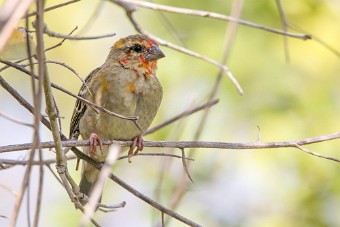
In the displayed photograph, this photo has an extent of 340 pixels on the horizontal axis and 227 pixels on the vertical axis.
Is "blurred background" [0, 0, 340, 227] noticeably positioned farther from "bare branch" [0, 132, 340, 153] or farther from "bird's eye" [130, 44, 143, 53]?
"bare branch" [0, 132, 340, 153]

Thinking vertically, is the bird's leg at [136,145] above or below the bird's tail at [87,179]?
above

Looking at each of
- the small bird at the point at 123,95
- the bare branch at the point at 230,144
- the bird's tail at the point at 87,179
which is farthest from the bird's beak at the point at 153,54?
the bare branch at the point at 230,144

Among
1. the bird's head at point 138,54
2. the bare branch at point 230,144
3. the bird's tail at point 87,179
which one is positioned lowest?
the bird's tail at point 87,179

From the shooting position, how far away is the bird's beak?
4.99m

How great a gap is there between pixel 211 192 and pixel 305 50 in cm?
143

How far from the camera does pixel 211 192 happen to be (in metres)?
6.18

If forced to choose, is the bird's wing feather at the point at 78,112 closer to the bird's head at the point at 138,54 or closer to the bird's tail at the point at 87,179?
the bird's head at the point at 138,54

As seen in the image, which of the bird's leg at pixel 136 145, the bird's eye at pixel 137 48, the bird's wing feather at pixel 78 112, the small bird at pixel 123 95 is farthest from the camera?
the bird's eye at pixel 137 48

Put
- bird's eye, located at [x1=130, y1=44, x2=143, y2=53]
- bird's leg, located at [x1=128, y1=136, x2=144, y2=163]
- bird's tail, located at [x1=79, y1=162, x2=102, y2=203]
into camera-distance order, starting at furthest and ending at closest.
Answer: bird's tail, located at [x1=79, y1=162, x2=102, y2=203] < bird's eye, located at [x1=130, y1=44, x2=143, y2=53] < bird's leg, located at [x1=128, y1=136, x2=144, y2=163]

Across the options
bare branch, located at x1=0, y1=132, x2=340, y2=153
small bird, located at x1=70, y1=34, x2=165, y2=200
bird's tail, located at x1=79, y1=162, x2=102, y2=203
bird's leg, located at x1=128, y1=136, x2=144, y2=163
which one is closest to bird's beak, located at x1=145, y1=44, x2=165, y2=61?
small bird, located at x1=70, y1=34, x2=165, y2=200

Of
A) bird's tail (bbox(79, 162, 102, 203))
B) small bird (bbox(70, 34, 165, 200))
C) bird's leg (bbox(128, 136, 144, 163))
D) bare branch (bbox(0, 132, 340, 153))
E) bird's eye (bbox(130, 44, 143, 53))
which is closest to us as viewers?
bare branch (bbox(0, 132, 340, 153))

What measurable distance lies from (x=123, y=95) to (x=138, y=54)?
0.43m

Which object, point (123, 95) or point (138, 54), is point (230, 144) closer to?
point (123, 95)

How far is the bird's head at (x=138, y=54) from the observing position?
16.4ft
